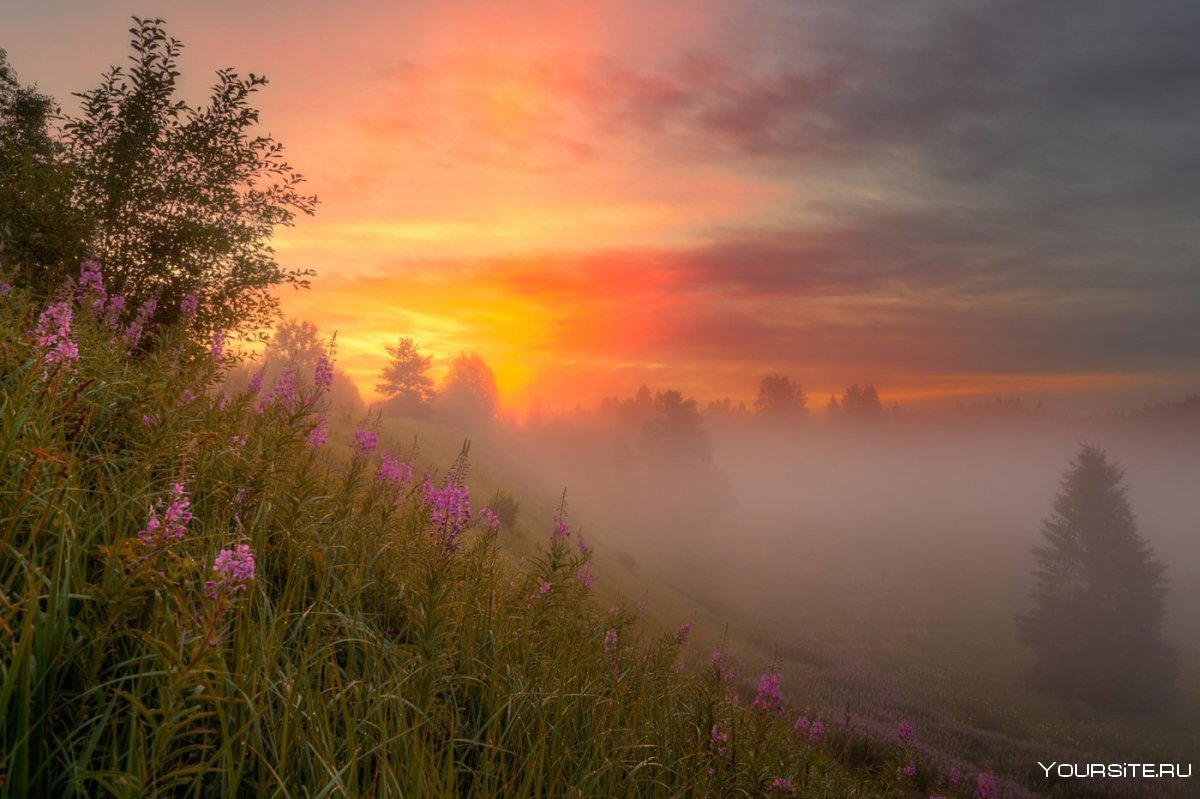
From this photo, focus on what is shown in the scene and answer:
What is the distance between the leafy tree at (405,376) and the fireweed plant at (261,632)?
60717 millimetres

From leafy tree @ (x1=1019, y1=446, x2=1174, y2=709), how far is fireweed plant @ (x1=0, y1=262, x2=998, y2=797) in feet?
126

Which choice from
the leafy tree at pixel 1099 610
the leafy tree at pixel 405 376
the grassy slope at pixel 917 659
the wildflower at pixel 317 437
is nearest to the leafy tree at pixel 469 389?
the leafy tree at pixel 405 376

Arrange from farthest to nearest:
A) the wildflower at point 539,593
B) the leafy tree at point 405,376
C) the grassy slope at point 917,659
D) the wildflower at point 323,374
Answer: the leafy tree at point 405,376
the grassy slope at point 917,659
the wildflower at point 323,374
the wildflower at point 539,593

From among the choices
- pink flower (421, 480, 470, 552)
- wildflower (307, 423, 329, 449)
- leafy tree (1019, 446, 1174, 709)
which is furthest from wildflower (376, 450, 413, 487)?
leafy tree (1019, 446, 1174, 709)

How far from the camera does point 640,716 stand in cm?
437

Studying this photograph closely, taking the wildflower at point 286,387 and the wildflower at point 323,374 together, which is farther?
the wildflower at point 286,387

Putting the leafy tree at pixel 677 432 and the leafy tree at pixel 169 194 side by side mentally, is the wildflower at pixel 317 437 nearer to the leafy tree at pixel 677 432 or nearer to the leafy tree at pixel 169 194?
the leafy tree at pixel 169 194

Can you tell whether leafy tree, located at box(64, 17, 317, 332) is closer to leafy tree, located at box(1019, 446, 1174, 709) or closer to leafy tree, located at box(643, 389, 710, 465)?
leafy tree, located at box(1019, 446, 1174, 709)

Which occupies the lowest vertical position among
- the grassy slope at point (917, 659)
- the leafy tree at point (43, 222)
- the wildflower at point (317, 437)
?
the grassy slope at point (917, 659)

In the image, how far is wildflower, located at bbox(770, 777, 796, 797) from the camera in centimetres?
425

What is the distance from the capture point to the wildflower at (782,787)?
4.25m

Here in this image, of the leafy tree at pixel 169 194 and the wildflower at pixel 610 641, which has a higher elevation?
the leafy tree at pixel 169 194

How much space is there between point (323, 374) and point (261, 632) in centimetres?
310

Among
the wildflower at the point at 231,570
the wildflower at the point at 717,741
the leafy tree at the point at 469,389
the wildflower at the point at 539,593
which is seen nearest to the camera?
the wildflower at the point at 231,570
